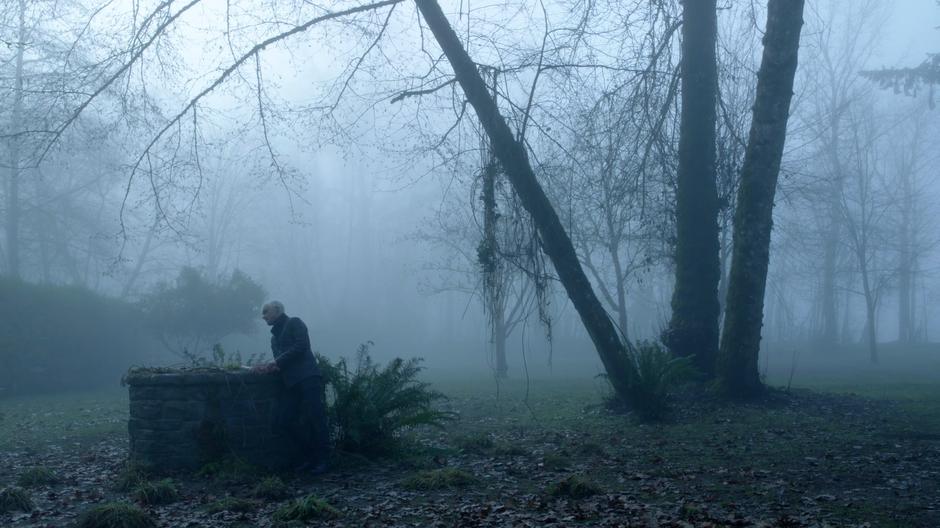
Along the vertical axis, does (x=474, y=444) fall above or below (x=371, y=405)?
→ below

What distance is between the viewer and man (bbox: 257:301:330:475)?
373 inches

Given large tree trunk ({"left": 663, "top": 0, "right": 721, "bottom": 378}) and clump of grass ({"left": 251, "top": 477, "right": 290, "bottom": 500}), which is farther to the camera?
large tree trunk ({"left": 663, "top": 0, "right": 721, "bottom": 378})

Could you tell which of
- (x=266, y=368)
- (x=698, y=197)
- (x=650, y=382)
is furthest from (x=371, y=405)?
(x=698, y=197)

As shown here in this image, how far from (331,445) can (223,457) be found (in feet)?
3.85

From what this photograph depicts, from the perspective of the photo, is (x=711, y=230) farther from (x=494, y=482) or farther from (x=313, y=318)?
(x=313, y=318)

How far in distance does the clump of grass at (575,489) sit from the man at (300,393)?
2769 millimetres

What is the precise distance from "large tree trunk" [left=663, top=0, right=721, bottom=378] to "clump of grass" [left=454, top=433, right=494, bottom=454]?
14.5 feet

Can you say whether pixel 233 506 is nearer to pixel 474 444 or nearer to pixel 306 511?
pixel 306 511

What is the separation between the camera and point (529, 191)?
12.6m

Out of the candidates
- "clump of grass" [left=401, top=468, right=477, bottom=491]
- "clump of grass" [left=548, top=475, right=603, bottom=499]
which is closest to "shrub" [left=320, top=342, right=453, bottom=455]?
"clump of grass" [left=401, top=468, right=477, bottom=491]

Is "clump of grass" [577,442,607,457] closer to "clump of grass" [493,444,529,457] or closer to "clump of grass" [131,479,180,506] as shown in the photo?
"clump of grass" [493,444,529,457]

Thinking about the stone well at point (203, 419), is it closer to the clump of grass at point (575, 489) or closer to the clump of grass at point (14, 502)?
the clump of grass at point (14, 502)

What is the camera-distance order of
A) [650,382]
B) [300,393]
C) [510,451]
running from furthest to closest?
[650,382]
[510,451]
[300,393]

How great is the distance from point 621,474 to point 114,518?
15.6ft
